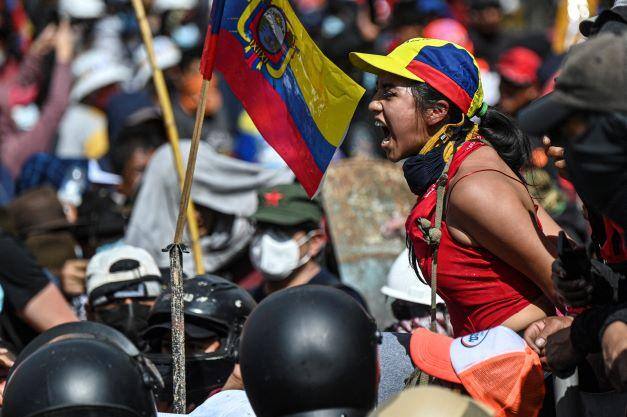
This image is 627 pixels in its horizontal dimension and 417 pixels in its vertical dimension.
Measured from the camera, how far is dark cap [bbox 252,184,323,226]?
7.07 m

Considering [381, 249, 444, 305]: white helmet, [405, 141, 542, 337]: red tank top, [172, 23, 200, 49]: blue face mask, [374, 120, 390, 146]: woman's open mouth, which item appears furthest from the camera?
[172, 23, 200, 49]: blue face mask

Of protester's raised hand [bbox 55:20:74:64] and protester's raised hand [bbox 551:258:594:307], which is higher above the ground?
protester's raised hand [bbox 551:258:594:307]

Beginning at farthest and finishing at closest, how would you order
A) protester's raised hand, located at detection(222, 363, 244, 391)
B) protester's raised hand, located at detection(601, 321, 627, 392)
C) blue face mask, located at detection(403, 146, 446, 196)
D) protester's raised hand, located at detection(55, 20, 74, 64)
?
protester's raised hand, located at detection(55, 20, 74, 64) → protester's raised hand, located at detection(222, 363, 244, 391) → blue face mask, located at detection(403, 146, 446, 196) → protester's raised hand, located at detection(601, 321, 627, 392)

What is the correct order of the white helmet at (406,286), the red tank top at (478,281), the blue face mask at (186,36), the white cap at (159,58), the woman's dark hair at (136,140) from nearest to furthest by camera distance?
the red tank top at (478,281), the white helmet at (406,286), the woman's dark hair at (136,140), the white cap at (159,58), the blue face mask at (186,36)

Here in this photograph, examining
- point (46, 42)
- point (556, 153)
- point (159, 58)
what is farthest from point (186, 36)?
point (556, 153)

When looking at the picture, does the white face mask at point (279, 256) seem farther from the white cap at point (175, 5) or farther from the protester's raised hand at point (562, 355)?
the white cap at point (175, 5)

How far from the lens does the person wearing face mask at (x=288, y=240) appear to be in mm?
7020

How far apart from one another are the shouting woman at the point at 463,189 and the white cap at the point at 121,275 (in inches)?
80.5

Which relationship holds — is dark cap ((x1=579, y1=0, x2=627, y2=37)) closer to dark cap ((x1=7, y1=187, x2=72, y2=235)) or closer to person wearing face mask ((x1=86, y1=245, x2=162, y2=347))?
person wearing face mask ((x1=86, y1=245, x2=162, y2=347))

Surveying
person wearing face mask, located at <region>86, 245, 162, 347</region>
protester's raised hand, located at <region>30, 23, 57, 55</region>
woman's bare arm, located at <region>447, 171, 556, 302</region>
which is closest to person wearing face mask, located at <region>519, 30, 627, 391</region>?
woman's bare arm, located at <region>447, 171, 556, 302</region>

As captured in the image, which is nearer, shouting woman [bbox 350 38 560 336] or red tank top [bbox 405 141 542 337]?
shouting woman [bbox 350 38 560 336]

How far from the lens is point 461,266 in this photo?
14.2 ft

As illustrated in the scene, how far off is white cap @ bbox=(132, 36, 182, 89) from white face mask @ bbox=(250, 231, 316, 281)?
3.48 metres

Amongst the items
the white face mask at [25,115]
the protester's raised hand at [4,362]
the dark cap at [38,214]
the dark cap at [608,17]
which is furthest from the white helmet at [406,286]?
the white face mask at [25,115]
